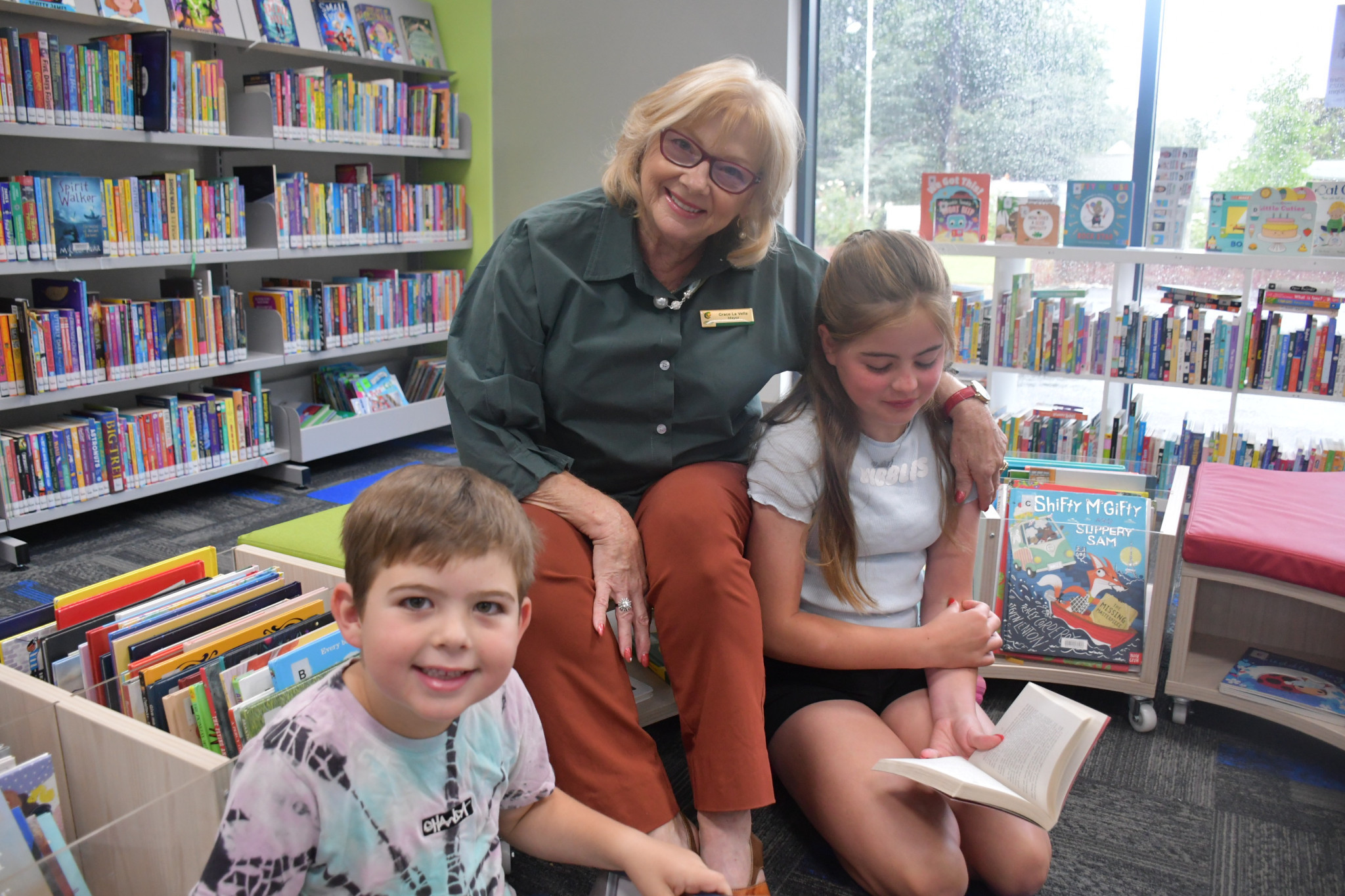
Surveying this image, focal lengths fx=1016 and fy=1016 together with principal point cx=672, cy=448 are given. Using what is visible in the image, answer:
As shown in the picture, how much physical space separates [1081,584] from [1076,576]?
0.06 feet

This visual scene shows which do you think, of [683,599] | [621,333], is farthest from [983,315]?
[683,599]

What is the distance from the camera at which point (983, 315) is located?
3807 mm

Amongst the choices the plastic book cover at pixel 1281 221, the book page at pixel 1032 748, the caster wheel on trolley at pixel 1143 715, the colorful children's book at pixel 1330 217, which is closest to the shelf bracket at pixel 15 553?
the book page at pixel 1032 748

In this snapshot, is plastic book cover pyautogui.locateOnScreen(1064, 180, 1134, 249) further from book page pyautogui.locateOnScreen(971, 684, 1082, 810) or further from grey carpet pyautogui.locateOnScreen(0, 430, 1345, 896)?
book page pyautogui.locateOnScreen(971, 684, 1082, 810)

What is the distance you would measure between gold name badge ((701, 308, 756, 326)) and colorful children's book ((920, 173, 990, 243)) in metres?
2.22

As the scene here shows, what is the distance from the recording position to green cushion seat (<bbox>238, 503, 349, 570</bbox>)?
Answer: 6.33ft

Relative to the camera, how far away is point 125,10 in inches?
134

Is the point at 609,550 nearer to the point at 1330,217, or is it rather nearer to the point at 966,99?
the point at 1330,217

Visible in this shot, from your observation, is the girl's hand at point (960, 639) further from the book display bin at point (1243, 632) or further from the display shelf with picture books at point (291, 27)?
the display shelf with picture books at point (291, 27)

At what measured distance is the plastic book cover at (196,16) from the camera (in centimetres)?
358

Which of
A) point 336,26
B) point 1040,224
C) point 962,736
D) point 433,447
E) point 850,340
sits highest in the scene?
point 336,26

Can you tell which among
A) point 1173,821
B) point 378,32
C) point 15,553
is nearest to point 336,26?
point 378,32

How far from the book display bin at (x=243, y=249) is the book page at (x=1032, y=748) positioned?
294 cm

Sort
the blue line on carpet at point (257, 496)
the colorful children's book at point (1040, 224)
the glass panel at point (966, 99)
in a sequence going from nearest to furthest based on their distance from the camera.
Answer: the colorful children's book at point (1040, 224) → the blue line on carpet at point (257, 496) → the glass panel at point (966, 99)
